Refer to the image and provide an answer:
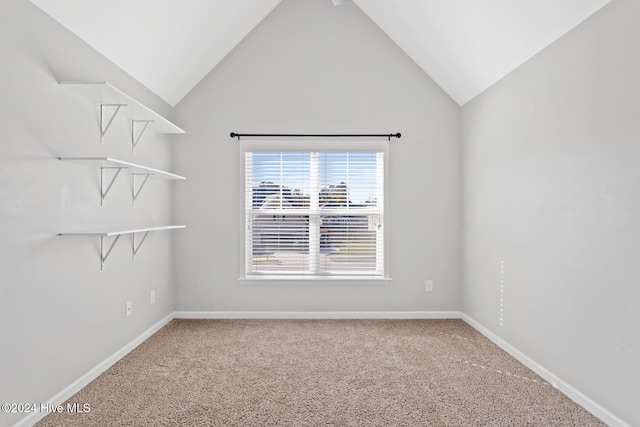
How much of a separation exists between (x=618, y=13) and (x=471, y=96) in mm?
1578

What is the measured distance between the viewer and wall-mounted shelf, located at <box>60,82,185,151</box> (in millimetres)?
2035

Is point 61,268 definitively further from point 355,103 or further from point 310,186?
point 355,103

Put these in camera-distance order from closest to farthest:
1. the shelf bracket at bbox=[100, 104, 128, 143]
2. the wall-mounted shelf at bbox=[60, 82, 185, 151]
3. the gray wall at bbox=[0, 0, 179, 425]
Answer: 1. the gray wall at bbox=[0, 0, 179, 425]
2. the wall-mounted shelf at bbox=[60, 82, 185, 151]
3. the shelf bracket at bbox=[100, 104, 128, 143]

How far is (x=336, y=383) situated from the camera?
229 centimetres

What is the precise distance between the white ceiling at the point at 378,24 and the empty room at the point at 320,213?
0.02 m

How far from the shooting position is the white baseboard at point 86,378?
1834mm

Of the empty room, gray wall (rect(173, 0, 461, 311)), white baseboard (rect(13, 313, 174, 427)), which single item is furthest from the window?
white baseboard (rect(13, 313, 174, 427))

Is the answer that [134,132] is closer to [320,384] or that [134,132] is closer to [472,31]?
[320,384]

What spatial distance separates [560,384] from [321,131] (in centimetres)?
285

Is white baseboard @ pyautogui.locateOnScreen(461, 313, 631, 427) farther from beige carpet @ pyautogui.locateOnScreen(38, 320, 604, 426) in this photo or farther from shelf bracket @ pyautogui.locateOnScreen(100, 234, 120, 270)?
shelf bracket @ pyautogui.locateOnScreen(100, 234, 120, 270)

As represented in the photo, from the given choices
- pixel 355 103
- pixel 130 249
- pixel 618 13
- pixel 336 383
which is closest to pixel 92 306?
pixel 130 249

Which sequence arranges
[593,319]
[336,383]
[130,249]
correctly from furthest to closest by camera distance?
1. [130,249]
2. [336,383]
3. [593,319]

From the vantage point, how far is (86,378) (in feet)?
7.42

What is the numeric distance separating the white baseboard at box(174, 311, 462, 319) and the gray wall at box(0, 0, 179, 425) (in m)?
0.97
